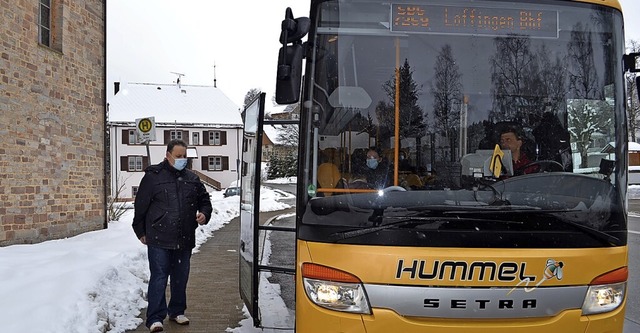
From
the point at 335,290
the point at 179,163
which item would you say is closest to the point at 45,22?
the point at 179,163

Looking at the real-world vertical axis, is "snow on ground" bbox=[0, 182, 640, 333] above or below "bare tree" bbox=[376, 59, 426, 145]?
below

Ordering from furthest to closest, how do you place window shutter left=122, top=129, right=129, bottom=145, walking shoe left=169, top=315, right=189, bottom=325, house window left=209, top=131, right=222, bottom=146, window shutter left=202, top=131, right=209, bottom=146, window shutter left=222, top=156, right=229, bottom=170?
1. window shutter left=222, top=156, right=229, bottom=170
2. house window left=209, top=131, right=222, bottom=146
3. window shutter left=202, top=131, right=209, bottom=146
4. window shutter left=122, top=129, right=129, bottom=145
5. walking shoe left=169, top=315, right=189, bottom=325

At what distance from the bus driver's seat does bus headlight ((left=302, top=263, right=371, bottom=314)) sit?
0.52m

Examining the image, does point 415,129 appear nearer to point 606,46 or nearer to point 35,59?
point 606,46

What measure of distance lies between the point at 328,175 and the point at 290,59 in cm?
80

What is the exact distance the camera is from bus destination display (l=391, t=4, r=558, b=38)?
11.2 feet

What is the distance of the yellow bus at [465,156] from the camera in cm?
309

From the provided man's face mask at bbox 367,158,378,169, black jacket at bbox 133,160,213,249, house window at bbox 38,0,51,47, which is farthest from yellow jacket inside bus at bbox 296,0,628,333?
house window at bbox 38,0,51,47

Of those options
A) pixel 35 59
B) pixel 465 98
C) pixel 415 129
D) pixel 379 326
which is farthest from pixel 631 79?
pixel 35 59

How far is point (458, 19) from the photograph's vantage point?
3412mm

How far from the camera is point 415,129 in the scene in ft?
11.1

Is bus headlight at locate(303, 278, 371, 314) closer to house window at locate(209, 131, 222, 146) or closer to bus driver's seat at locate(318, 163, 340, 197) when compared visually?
bus driver's seat at locate(318, 163, 340, 197)

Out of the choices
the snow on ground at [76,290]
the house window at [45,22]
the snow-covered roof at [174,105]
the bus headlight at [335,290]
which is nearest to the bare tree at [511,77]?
the bus headlight at [335,290]

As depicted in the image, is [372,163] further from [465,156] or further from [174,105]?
[174,105]
